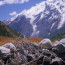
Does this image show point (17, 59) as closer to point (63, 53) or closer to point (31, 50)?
point (31, 50)

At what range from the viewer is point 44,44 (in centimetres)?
1428

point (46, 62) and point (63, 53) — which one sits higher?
point (63, 53)

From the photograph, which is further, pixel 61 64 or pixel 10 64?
pixel 61 64

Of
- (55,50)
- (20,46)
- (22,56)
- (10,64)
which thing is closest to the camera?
(10,64)

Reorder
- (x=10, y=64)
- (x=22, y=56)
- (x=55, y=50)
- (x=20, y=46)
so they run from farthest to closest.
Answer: (x=55, y=50), (x=20, y=46), (x=22, y=56), (x=10, y=64)

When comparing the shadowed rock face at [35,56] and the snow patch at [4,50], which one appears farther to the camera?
the shadowed rock face at [35,56]

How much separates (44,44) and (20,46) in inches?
84.1

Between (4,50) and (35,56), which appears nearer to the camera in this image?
(4,50)

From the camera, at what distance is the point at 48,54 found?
13.0 meters

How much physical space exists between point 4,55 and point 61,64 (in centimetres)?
327

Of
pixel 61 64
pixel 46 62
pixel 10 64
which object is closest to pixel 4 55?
pixel 10 64

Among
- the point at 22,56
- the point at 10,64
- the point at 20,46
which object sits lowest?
the point at 10,64

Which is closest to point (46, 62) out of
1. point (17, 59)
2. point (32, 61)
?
point (32, 61)

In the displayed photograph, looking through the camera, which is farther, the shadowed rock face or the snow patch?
the shadowed rock face
